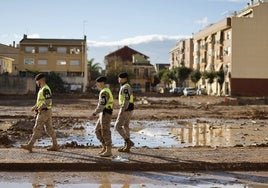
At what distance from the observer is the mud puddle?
30.0 ft

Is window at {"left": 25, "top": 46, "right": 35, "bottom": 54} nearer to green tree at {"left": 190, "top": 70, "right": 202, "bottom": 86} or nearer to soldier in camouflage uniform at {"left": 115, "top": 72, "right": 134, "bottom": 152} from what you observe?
green tree at {"left": 190, "top": 70, "right": 202, "bottom": 86}

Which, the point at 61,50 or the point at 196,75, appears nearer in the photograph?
the point at 196,75

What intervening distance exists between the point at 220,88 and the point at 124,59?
53435mm

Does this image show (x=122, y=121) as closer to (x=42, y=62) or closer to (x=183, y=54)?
(x=42, y=62)

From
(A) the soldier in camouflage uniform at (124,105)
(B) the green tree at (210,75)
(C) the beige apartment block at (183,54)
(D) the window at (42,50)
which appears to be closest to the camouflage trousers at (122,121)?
(A) the soldier in camouflage uniform at (124,105)

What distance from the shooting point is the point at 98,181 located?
951cm

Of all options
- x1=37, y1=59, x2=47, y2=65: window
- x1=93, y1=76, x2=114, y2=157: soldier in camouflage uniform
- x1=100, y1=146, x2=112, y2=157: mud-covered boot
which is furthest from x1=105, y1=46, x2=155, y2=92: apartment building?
x1=100, y1=146, x2=112, y2=157: mud-covered boot

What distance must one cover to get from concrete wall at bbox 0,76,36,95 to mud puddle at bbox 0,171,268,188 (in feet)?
174

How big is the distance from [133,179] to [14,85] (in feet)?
181

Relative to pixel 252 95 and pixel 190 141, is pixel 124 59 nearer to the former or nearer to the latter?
pixel 252 95

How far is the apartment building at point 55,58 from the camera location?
9894 cm

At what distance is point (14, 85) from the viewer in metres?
62.8

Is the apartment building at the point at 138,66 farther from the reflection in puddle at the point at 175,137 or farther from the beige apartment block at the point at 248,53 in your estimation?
the reflection in puddle at the point at 175,137

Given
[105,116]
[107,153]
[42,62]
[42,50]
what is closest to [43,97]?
[105,116]
